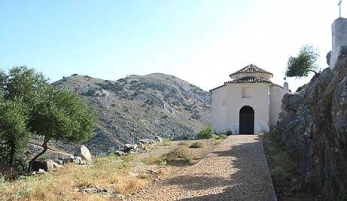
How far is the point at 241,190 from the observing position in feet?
34.0

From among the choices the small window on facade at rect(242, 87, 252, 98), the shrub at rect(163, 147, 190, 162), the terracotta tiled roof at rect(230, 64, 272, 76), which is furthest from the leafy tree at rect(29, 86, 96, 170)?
the terracotta tiled roof at rect(230, 64, 272, 76)

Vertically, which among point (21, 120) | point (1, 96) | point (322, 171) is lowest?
point (322, 171)

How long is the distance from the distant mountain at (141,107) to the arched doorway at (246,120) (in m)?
5.06

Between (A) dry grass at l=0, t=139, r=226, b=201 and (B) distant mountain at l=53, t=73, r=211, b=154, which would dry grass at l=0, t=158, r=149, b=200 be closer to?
(A) dry grass at l=0, t=139, r=226, b=201

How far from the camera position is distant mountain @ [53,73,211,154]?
133 feet

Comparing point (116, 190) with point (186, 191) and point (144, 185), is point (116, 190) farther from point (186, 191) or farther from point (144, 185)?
point (186, 191)

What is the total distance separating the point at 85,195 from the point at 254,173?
5919mm

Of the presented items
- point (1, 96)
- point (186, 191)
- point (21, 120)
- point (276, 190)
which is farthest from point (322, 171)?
point (1, 96)

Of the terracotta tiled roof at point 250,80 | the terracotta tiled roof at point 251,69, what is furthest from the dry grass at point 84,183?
the terracotta tiled roof at point 251,69

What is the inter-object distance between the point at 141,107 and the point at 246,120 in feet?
85.5

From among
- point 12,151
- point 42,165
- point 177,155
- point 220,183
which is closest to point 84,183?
point 220,183

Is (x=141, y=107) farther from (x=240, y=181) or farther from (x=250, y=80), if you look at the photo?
(x=240, y=181)

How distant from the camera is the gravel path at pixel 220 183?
32.6 ft

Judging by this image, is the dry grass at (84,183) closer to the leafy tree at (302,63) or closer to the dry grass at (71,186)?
the dry grass at (71,186)
